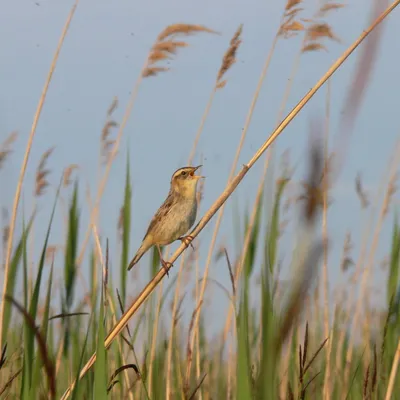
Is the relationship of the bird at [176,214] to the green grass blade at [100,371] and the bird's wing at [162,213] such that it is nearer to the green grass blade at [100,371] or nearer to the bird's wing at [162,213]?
the bird's wing at [162,213]

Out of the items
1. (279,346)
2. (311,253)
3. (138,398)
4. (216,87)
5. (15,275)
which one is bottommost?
(138,398)

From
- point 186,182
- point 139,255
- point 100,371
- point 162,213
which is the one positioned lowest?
point 100,371

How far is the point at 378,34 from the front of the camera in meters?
0.65

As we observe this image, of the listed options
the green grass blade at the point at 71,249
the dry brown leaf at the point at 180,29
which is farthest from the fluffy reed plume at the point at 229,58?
the green grass blade at the point at 71,249

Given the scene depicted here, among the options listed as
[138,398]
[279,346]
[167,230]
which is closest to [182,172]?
[167,230]

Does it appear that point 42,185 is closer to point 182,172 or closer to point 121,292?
point 182,172

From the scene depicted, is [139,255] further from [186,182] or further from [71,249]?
[71,249]

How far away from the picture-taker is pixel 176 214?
4457 mm

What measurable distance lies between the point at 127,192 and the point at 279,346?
1.83 metres

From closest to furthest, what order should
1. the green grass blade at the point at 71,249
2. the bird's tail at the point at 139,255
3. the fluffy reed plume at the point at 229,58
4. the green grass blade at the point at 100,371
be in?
the green grass blade at the point at 100,371 → the green grass blade at the point at 71,249 → the fluffy reed plume at the point at 229,58 → the bird's tail at the point at 139,255

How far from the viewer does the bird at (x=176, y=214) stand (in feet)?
14.2

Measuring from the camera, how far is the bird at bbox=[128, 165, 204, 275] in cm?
432

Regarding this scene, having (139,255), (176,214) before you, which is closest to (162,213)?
(176,214)

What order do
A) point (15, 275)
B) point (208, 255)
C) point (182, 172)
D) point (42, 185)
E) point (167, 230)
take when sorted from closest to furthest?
point (15, 275)
point (208, 255)
point (167, 230)
point (182, 172)
point (42, 185)
